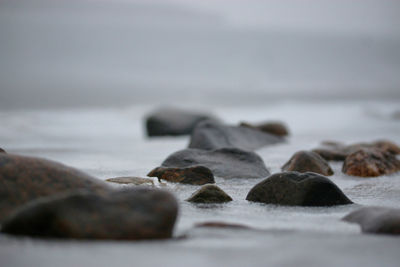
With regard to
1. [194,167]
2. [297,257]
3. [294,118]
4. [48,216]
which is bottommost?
[297,257]

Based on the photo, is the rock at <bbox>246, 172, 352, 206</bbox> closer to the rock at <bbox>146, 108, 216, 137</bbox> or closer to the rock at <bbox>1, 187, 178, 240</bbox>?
the rock at <bbox>1, 187, 178, 240</bbox>

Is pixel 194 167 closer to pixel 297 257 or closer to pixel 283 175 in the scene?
pixel 283 175

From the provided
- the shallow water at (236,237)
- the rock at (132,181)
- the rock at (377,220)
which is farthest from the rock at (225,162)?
the rock at (377,220)

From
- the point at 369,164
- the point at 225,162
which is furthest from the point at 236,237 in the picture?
the point at 369,164

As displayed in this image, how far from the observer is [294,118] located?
1069 centimetres

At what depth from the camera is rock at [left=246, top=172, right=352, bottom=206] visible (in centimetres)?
248

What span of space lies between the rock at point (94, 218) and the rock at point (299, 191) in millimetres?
910

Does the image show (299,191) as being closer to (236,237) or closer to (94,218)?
(236,237)

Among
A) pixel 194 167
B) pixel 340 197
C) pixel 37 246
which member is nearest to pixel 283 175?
pixel 340 197

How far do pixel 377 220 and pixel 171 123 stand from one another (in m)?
5.40

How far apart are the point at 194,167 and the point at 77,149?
2.31 m

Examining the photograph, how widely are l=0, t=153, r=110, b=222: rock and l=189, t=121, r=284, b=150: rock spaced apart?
2303mm

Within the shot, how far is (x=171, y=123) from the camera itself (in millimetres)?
7176

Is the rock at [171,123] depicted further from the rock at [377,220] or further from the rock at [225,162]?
the rock at [377,220]
